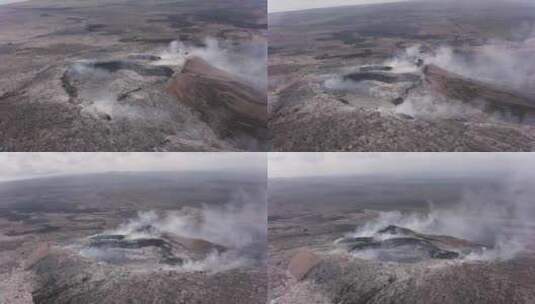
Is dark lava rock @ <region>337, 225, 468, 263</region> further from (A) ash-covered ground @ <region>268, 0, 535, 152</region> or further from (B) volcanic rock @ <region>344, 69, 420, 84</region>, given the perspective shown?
(B) volcanic rock @ <region>344, 69, 420, 84</region>

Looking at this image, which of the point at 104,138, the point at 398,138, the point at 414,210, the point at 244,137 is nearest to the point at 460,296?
the point at 414,210

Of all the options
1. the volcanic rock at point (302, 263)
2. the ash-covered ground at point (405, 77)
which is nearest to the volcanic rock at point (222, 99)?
the ash-covered ground at point (405, 77)

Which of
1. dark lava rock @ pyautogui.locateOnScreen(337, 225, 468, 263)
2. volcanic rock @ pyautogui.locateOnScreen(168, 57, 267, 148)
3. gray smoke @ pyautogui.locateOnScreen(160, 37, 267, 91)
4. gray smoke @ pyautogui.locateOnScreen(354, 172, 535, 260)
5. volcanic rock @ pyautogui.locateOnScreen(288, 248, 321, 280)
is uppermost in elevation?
gray smoke @ pyautogui.locateOnScreen(160, 37, 267, 91)

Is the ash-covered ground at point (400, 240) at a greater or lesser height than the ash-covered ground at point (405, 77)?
lesser

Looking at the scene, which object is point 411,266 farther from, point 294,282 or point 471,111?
point 471,111

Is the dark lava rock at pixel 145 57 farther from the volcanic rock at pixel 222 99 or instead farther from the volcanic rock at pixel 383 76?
the volcanic rock at pixel 383 76

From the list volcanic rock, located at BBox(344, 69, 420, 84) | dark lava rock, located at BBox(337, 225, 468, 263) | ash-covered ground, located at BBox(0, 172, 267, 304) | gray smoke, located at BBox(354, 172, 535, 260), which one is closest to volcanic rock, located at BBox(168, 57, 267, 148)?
ash-covered ground, located at BBox(0, 172, 267, 304)
